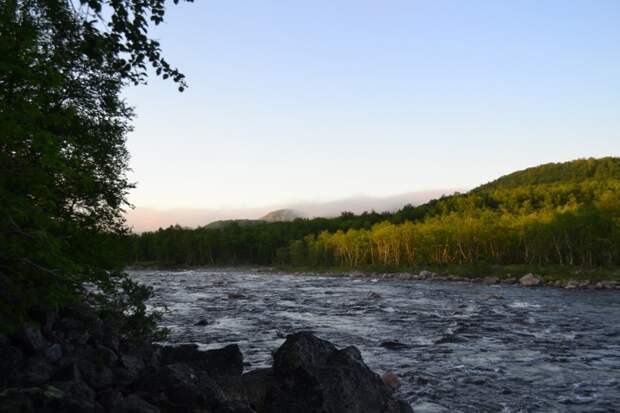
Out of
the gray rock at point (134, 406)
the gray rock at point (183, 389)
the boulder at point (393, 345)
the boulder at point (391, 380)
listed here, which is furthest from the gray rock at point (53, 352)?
the boulder at point (393, 345)

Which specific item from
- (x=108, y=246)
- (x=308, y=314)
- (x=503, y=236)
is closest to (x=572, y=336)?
(x=308, y=314)

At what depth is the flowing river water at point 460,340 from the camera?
16.7 m

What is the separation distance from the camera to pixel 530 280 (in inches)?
3041

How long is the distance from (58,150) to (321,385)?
7.85 m

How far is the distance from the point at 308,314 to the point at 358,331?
956cm

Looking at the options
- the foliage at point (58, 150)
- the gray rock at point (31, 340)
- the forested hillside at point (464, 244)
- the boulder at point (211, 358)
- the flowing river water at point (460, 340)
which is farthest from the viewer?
the forested hillside at point (464, 244)

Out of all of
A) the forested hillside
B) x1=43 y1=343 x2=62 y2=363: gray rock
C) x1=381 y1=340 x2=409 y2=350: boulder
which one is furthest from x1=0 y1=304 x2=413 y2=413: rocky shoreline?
the forested hillside

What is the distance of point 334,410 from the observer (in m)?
11.5

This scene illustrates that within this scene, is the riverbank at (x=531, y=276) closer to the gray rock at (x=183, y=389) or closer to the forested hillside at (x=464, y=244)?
the forested hillside at (x=464, y=244)

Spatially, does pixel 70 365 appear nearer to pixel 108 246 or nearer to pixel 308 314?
pixel 108 246

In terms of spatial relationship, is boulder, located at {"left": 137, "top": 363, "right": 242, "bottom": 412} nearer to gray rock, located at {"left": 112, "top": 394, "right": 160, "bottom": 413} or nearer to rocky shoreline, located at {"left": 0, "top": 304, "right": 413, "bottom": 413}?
rocky shoreline, located at {"left": 0, "top": 304, "right": 413, "bottom": 413}

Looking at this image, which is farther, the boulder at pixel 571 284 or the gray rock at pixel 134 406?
the boulder at pixel 571 284

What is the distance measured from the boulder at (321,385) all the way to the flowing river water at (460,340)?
319 cm

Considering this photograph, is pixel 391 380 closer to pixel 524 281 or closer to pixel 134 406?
pixel 134 406
